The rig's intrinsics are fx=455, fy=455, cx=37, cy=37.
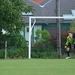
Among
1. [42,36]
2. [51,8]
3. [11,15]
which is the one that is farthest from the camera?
[51,8]

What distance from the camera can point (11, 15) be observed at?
1425 inches

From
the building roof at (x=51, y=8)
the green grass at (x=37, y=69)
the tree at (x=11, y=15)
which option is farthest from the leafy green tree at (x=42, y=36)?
the green grass at (x=37, y=69)

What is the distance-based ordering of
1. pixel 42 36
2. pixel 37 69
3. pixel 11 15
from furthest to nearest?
pixel 42 36, pixel 11 15, pixel 37 69

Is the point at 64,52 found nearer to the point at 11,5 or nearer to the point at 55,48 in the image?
the point at 55,48

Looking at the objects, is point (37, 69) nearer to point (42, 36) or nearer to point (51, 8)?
point (42, 36)

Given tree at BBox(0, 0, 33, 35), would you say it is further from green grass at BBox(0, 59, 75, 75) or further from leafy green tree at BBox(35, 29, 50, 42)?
green grass at BBox(0, 59, 75, 75)

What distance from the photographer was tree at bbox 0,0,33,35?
1414 inches

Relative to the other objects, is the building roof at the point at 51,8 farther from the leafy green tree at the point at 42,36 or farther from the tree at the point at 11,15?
the tree at the point at 11,15

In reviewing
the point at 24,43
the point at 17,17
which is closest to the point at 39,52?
the point at 24,43

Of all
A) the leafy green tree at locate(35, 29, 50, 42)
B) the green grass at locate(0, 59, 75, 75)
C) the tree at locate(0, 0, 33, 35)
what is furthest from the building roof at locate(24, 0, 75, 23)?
the green grass at locate(0, 59, 75, 75)

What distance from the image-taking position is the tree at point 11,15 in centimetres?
3591

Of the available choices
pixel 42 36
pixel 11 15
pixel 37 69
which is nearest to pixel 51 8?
pixel 42 36

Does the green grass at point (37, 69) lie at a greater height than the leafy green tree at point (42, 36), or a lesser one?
lesser

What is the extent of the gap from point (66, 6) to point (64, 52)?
86.2 feet
